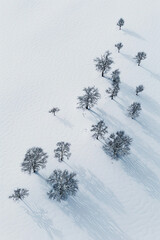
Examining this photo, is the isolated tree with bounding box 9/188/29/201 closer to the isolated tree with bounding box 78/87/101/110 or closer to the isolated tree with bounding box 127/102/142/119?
the isolated tree with bounding box 78/87/101/110

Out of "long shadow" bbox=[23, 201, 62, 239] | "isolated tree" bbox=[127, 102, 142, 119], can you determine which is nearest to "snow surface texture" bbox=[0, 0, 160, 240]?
"long shadow" bbox=[23, 201, 62, 239]

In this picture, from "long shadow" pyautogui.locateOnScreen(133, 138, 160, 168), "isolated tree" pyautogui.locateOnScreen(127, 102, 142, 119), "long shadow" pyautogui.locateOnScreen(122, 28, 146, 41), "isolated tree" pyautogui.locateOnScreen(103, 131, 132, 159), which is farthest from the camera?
"long shadow" pyautogui.locateOnScreen(122, 28, 146, 41)

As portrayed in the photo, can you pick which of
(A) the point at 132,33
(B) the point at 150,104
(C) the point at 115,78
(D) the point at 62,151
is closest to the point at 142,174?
(D) the point at 62,151

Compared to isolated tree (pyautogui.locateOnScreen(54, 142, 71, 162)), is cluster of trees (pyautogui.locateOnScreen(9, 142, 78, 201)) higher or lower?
lower

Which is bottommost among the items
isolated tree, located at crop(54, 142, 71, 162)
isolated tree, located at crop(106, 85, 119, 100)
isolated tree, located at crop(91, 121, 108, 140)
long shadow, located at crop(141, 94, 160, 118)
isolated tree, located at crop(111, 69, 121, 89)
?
isolated tree, located at crop(54, 142, 71, 162)

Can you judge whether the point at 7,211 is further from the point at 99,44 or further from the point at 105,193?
the point at 99,44

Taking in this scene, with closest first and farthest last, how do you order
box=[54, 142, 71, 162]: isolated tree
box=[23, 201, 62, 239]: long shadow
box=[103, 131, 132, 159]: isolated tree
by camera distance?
1. box=[23, 201, 62, 239]: long shadow
2. box=[54, 142, 71, 162]: isolated tree
3. box=[103, 131, 132, 159]: isolated tree

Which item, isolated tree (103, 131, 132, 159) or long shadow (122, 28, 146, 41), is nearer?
isolated tree (103, 131, 132, 159)
